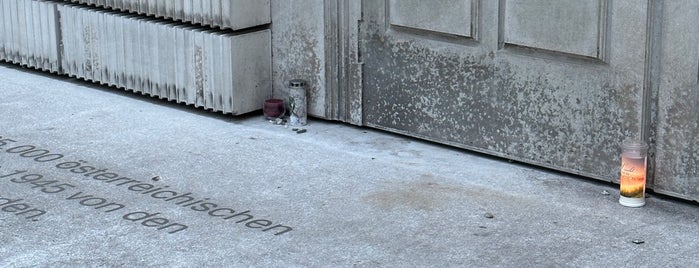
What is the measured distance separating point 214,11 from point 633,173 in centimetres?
277

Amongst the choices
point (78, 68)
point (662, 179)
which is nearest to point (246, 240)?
point (662, 179)

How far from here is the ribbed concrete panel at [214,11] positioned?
7551 mm

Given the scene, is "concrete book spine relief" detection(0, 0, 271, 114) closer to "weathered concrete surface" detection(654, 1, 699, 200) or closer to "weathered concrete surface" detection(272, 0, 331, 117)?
"weathered concrete surface" detection(272, 0, 331, 117)

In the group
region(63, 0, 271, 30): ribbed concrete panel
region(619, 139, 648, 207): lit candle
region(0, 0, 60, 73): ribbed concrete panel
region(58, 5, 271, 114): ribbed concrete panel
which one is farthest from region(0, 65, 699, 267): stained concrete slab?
region(0, 0, 60, 73): ribbed concrete panel

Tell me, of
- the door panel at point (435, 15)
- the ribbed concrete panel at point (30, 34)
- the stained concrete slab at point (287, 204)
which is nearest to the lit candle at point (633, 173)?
the stained concrete slab at point (287, 204)

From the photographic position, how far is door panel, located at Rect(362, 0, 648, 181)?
6.23m

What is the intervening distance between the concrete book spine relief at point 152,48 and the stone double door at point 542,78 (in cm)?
71

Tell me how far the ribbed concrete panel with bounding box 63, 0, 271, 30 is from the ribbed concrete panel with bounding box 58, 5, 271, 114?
0.05 meters

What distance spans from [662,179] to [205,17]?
9.46 ft

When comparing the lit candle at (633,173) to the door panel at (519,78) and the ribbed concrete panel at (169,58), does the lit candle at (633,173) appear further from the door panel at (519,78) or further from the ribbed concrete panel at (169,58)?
the ribbed concrete panel at (169,58)

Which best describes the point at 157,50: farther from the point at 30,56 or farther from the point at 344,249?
the point at 344,249

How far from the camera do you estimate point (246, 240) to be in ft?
18.7

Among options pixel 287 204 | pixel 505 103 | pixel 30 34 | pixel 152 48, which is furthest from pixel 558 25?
pixel 30 34

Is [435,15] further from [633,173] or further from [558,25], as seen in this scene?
[633,173]
